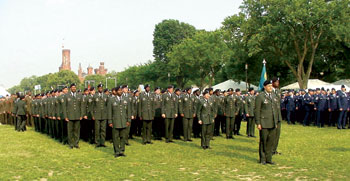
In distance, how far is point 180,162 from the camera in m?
9.66

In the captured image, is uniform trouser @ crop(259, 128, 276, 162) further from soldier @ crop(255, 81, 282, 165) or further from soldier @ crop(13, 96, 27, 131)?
soldier @ crop(13, 96, 27, 131)

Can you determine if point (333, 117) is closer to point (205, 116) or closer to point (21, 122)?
point (205, 116)

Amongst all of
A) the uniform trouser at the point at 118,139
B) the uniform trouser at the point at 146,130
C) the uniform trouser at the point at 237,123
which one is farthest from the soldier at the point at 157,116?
the uniform trouser at the point at 118,139

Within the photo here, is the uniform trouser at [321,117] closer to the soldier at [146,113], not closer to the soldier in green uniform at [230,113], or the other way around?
the soldier in green uniform at [230,113]

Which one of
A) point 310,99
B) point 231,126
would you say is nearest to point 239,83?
point 310,99

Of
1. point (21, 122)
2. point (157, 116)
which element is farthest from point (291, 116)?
point (21, 122)

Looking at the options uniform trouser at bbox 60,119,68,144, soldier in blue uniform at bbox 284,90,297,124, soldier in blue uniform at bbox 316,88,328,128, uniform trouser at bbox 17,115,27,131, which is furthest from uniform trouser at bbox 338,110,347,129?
uniform trouser at bbox 17,115,27,131

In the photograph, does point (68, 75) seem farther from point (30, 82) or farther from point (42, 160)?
point (42, 160)

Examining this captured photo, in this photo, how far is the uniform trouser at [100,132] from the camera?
12.6 m

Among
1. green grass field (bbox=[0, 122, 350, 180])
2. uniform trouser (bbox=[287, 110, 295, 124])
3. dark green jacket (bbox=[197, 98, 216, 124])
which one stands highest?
dark green jacket (bbox=[197, 98, 216, 124])

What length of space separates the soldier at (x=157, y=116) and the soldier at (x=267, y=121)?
5513 millimetres

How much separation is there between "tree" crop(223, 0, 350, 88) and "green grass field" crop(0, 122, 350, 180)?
19.9 metres

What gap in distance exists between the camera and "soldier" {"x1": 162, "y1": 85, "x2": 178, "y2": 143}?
1374cm

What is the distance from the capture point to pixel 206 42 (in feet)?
160
